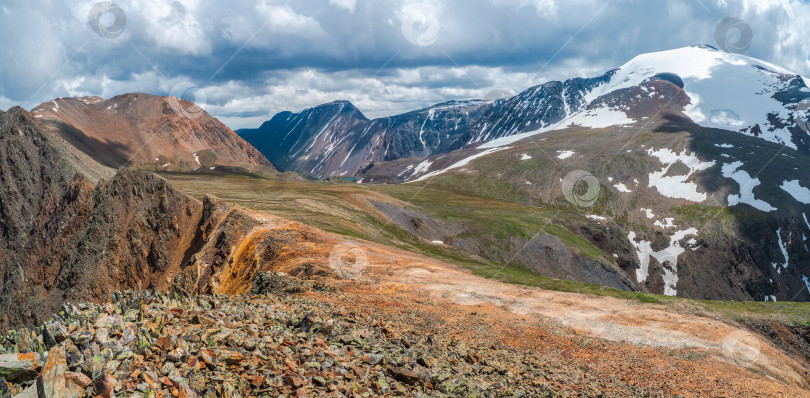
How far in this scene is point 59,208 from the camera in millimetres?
58156

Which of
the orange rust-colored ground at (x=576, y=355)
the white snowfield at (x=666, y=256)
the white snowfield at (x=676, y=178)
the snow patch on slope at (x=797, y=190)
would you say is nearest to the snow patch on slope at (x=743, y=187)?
the white snowfield at (x=676, y=178)

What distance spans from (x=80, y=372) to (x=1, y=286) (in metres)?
65.8

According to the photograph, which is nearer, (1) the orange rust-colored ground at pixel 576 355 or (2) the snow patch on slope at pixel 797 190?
(1) the orange rust-colored ground at pixel 576 355

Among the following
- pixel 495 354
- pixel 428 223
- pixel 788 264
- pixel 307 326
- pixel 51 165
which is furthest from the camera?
pixel 788 264

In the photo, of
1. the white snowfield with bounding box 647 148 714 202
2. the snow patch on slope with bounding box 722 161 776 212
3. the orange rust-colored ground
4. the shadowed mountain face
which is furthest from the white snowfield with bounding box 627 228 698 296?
the shadowed mountain face

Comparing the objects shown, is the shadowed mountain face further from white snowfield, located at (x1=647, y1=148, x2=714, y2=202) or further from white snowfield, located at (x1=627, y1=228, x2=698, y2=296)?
white snowfield, located at (x1=647, y1=148, x2=714, y2=202)

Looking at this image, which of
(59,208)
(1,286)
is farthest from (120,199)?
(1,286)

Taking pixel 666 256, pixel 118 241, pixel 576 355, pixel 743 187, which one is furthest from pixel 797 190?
pixel 118 241

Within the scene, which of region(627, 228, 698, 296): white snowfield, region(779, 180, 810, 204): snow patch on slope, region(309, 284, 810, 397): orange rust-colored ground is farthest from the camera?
region(779, 180, 810, 204): snow patch on slope

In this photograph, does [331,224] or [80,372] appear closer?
[80,372]

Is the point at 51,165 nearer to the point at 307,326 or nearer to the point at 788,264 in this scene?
the point at 307,326

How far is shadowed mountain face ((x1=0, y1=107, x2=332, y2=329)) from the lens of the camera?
4097 centimetres

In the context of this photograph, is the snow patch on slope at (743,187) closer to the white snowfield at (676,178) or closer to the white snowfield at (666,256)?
the white snowfield at (676,178)

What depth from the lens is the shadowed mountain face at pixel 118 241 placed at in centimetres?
4097
